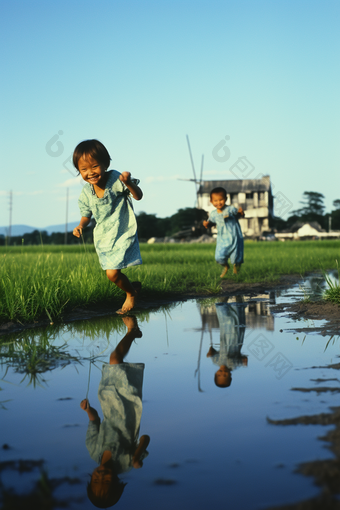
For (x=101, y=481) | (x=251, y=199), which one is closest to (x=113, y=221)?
(x=101, y=481)

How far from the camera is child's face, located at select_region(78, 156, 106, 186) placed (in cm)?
457

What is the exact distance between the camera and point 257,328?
3.91 meters

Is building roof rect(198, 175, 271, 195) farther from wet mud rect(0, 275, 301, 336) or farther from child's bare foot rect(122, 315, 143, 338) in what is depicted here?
child's bare foot rect(122, 315, 143, 338)

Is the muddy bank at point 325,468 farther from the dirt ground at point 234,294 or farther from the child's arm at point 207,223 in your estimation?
the child's arm at point 207,223

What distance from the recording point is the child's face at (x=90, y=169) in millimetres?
4574

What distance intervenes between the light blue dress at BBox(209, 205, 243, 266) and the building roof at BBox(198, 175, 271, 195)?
4611 centimetres

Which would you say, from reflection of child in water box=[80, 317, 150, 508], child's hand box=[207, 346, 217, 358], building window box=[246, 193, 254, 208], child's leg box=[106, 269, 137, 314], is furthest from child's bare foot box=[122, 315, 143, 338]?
building window box=[246, 193, 254, 208]

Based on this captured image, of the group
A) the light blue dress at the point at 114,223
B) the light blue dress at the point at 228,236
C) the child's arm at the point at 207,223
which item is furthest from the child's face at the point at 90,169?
the light blue dress at the point at 228,236

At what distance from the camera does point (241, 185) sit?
186 feet

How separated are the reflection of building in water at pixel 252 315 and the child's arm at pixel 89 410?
1.88m

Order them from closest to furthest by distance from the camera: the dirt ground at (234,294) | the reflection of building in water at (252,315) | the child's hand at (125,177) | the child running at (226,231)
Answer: the dirt ground at (234,294), the reflection of building in water at (252,315), the child's hand at (125,177), the child running at (226,231)

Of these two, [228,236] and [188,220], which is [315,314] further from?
[188,220]

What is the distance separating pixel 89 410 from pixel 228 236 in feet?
23.7

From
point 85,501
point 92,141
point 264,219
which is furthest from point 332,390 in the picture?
point 264,219
